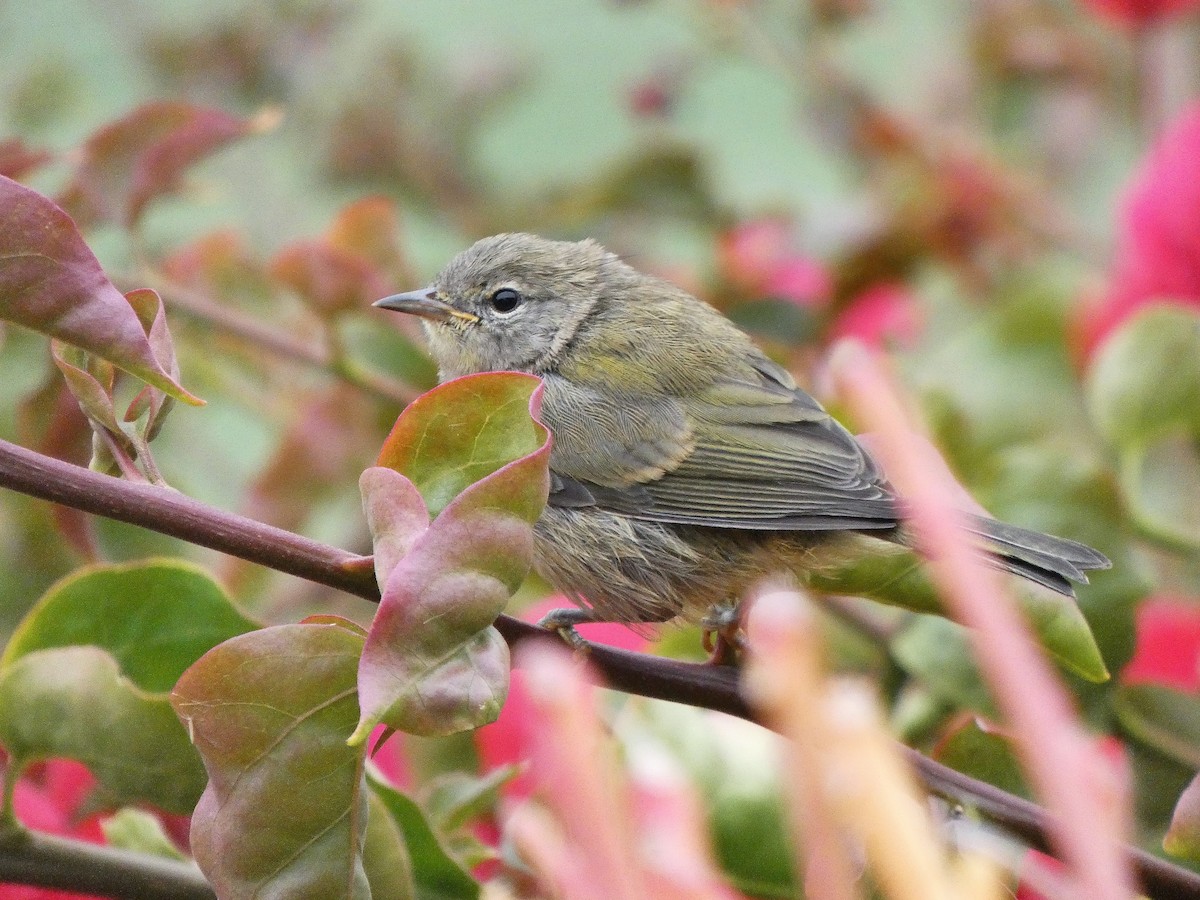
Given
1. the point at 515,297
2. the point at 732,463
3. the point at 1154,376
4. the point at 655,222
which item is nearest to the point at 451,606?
the point at 1154,376

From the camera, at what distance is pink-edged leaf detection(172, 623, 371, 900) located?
0.67 meters

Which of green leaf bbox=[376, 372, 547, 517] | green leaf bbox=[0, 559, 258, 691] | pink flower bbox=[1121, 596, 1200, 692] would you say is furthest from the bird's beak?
pink flower bbox=[1121, 596, 1200, 692]

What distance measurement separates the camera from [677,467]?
148 cm

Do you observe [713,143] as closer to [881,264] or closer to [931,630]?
[881,264]

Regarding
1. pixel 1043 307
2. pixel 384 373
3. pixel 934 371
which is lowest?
pixel 384 373

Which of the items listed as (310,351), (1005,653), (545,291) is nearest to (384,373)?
(310,351)

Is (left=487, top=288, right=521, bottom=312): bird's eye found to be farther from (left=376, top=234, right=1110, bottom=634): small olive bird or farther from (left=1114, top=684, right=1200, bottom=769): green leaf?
(left=1114, top=684, right=1200, bottom=769): green leaf

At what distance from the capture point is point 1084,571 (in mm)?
1061

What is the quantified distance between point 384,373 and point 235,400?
0.37 metres

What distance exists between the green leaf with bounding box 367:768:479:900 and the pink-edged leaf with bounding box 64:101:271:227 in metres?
0.70

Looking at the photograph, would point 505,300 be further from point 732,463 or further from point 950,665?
point 950,665

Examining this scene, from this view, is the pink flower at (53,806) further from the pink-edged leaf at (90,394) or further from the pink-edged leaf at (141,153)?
the pink-edged leaf at (141,153)

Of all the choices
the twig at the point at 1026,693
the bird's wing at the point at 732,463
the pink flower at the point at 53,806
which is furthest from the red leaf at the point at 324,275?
the twig at the point at 1026,693

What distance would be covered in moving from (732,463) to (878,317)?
A: 561mm
